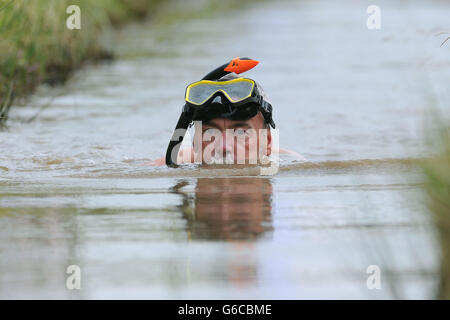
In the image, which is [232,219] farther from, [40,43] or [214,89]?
[40,43]

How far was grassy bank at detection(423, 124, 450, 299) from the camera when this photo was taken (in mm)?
3135

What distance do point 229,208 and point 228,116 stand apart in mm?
1177

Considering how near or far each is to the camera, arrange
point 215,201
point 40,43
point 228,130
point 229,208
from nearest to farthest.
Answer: point 229,208 → point 215,201 → point 228,130 → point 40,43

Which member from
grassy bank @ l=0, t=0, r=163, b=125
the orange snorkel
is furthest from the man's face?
grassy bank @ l=0, t=0, r=163, b=125

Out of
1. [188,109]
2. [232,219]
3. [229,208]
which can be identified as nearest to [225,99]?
[188,109]

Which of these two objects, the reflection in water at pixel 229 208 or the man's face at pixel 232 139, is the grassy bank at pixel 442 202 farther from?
the man's face at pixel 232 139

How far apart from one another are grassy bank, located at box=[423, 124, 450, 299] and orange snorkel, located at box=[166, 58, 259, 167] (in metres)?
2.57

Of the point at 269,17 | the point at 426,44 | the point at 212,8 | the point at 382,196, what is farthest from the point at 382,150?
the point at 212,8

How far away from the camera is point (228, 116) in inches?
231

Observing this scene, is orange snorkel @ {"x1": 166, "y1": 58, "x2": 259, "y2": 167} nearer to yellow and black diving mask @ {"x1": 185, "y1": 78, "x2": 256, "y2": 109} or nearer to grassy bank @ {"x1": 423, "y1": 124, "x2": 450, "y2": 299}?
yellow and black diving mask @ {"x1": 185, "y1": 78, "x2": 256, "y2": 109}

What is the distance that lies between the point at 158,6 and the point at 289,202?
23131 millimetres

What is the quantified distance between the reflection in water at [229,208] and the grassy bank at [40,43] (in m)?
2.77

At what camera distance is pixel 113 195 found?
540 centimetres
